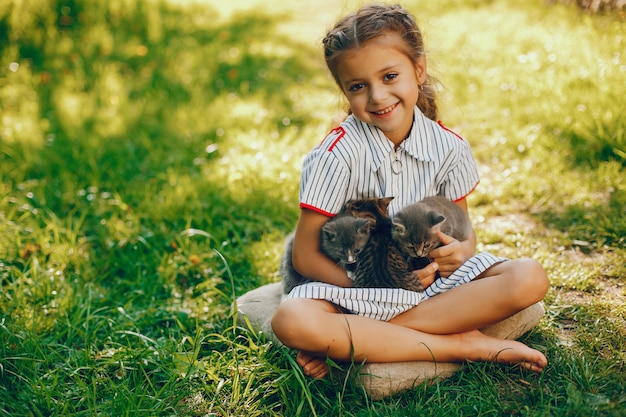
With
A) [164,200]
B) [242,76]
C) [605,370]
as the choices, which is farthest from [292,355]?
[242,76]

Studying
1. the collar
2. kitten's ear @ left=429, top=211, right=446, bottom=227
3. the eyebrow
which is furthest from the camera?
the collar

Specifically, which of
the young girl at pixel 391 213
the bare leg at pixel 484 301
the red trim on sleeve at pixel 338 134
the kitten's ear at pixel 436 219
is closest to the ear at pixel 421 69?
the young girl at pixel 391 213

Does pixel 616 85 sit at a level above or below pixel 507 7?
below

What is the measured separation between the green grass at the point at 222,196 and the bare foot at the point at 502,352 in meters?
0.05

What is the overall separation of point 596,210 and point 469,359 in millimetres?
1827

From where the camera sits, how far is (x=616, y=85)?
4859 mm

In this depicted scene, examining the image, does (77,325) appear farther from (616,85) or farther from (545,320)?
(616,85)

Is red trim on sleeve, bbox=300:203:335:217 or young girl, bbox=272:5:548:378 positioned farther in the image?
red trim on sleeve, bbox=300:203:335:217

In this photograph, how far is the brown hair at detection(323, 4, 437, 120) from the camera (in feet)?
9.50

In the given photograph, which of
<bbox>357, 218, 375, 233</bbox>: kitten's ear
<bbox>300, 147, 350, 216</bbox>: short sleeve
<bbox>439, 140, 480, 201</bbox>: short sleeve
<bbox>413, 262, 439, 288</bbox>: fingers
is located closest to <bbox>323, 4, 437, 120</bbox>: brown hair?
<bbox>300, 147, 350, 216</bbox>: short sleeve

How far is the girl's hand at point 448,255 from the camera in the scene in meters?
2.96

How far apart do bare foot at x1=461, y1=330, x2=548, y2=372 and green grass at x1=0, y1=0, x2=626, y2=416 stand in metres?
0.05

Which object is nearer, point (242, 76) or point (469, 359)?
point (469, 359)

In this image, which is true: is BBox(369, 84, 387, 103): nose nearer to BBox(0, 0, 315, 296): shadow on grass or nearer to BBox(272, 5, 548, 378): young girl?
BBox(272, 5, 548, 378): young girl
